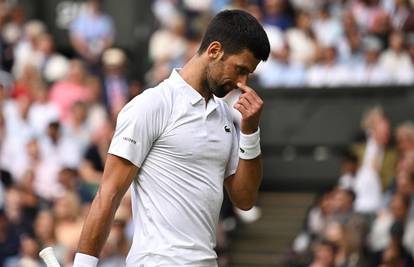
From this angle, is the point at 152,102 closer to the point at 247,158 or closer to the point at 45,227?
the point at 247,158

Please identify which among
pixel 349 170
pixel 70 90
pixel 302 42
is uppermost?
pixel 302 42

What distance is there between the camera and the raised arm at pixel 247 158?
5.89 metres

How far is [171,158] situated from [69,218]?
23.3ft

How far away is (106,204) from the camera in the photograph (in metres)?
5.69

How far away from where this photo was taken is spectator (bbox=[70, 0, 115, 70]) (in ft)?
60.1

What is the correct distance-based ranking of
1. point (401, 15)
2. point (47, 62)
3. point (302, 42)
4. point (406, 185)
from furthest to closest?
1. point (47, 62)
2. point (302, 42)
3. point (401, 15)
4. point (406, 185)

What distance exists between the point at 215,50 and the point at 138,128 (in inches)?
21.2

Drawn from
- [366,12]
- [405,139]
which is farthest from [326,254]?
[366,12]

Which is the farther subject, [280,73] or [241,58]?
[280,73]

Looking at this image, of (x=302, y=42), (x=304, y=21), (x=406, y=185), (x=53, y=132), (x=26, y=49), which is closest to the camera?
(x=406, y=185)

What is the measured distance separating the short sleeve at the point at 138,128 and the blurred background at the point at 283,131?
604 centimetres

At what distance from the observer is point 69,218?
504 inches

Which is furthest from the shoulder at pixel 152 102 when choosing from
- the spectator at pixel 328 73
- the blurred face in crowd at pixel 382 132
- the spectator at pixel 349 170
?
the spectator at pixel 328 73

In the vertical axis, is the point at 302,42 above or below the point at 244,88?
above
